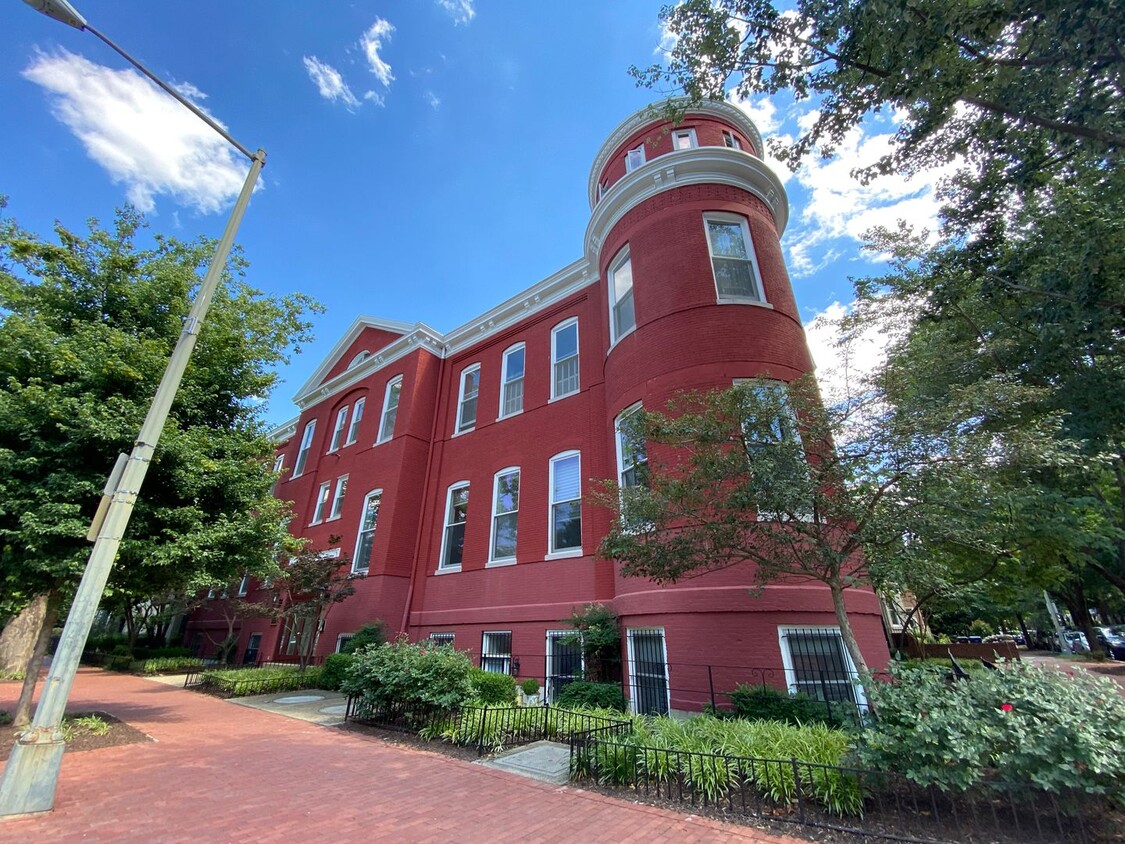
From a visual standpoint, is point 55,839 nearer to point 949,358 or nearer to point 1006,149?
point 1006,149

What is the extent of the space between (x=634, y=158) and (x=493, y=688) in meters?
13.5

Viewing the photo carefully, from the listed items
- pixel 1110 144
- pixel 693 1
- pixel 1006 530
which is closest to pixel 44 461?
pixel 693 1

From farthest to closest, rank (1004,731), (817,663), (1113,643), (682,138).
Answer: (1113,643) < (682,138) < (817,663) < (1004,731)

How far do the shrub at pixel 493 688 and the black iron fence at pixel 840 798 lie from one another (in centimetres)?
328

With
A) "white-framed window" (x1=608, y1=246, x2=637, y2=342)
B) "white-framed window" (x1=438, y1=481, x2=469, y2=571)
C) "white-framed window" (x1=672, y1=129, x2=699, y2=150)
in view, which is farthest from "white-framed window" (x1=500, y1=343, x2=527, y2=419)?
"white-framed window" (x1=672, y1=129, x2=699, y2=150)

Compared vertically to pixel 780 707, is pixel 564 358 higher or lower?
higher

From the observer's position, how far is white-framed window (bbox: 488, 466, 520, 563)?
1342cm

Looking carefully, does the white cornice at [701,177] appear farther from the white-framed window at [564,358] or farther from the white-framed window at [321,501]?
the white-framed window at [321,501]

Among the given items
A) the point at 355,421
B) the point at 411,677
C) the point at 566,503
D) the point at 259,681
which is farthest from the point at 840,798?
the point at 355,421

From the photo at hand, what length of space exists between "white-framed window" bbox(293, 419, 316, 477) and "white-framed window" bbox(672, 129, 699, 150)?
59.7ft

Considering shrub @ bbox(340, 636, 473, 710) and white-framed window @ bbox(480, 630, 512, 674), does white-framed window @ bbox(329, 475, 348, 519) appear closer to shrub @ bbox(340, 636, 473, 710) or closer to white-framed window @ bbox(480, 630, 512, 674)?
white-framed window @ bbox(480, 630, 512, 674)

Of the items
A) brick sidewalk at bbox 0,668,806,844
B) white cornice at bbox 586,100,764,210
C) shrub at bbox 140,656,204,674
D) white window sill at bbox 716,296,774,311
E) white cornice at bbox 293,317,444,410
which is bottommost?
brick sidewalk at bbox 0,668,806,844

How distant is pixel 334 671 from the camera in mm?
Answer: 12977

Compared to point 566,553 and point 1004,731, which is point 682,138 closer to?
point 566,553
